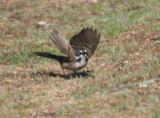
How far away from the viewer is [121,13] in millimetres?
16703

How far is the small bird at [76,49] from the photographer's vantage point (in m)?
9.69

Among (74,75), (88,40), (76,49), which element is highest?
(88,40)

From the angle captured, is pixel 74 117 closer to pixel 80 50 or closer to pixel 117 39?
pixel 80 50

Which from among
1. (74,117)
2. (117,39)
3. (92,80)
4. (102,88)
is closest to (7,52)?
(117,39)

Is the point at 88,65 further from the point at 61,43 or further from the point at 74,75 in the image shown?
the point at 61,43

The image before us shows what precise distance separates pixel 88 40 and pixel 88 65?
1.26 m

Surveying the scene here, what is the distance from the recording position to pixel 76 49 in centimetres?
1007

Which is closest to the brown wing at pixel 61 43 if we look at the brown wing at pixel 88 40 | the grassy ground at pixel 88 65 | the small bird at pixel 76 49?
the small bird at pixel 76 49

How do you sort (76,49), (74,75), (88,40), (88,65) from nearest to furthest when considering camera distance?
1. (76,49)
2. (88,40)
3. (74,75)
4. (88,65)

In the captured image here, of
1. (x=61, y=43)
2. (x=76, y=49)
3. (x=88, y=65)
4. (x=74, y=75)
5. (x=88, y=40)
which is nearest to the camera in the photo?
(x=61, y=43)

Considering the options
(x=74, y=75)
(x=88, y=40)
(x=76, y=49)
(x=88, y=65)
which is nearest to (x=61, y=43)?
(x=76, y=49)

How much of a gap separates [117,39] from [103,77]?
400 cm

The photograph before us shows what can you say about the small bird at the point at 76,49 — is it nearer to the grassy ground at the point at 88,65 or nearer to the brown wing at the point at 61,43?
the brown wing at the point at 61,43

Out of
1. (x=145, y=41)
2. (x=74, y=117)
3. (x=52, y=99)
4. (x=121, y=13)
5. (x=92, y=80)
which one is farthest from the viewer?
(x=121, y=13)
